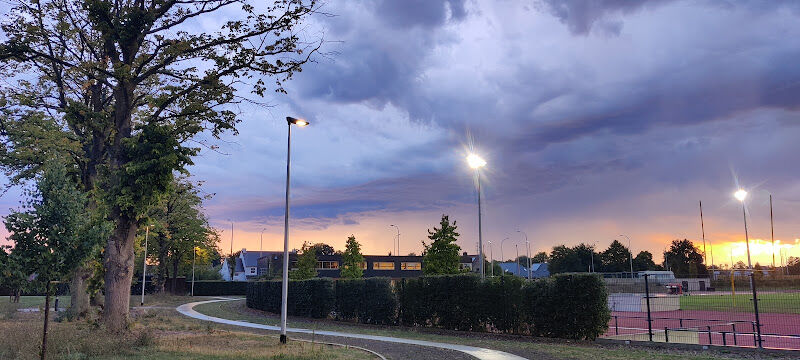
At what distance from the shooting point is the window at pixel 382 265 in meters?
100

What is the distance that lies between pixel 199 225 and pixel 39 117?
42348 millimetres

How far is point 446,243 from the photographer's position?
37500mm

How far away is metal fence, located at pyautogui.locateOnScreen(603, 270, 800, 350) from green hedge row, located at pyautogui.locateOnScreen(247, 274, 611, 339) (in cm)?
181

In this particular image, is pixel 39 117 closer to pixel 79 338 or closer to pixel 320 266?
pixel 79 338

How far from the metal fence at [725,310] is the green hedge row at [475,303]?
1812mm

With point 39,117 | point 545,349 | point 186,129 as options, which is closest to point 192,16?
point 186,129

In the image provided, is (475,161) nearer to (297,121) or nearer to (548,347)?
(297,121)

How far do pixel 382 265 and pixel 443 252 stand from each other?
64566mm

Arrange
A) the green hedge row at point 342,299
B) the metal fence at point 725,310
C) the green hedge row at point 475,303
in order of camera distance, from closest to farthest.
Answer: the metal fence at point 725,310
the green hedge row at point 475,303
the green hedge row at point 342,299

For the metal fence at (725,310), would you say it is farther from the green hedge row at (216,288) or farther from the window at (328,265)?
the window at (328,265)

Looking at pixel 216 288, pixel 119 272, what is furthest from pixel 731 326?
pixel 216 288

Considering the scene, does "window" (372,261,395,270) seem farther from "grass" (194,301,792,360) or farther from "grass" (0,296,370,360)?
"grass" (0,296,370,360)

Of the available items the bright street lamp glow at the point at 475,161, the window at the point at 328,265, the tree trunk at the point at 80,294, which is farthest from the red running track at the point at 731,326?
the window at the point at 328,265

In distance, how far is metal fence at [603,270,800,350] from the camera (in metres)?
17.7
